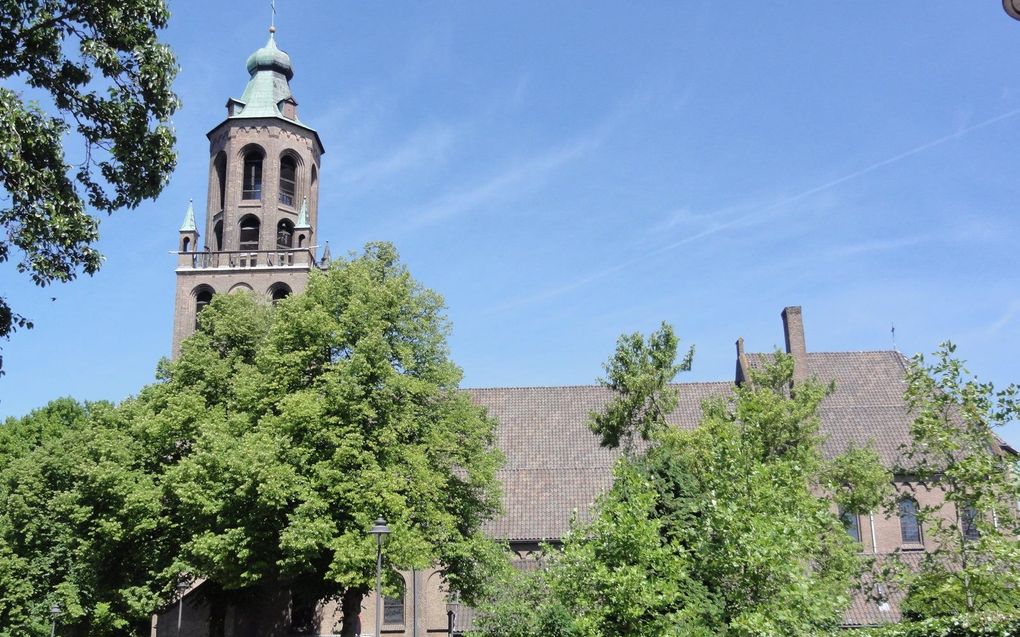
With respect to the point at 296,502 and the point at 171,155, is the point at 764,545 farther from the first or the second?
the point at 296,502

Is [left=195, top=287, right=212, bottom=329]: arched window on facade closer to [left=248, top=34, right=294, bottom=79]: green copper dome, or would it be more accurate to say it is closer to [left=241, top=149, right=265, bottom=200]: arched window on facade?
[left=241, top=149, right=265, bottom=200]: arched window on facade

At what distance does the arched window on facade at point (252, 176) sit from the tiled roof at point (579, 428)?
→ 14.6m

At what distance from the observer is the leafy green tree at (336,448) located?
2744 centimetres

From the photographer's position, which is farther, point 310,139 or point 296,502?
point 310,139

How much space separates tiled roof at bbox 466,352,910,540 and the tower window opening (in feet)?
47.8

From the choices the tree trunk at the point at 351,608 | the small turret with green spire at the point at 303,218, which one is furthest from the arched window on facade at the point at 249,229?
the tree trunk at the point at 351,608

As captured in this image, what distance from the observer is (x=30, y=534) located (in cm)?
3344

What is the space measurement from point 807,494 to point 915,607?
3.11 metres

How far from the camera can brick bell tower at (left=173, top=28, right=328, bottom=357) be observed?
4303 cm

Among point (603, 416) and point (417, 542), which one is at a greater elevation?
point (603, 416)

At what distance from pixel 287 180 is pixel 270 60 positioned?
7.02 metres

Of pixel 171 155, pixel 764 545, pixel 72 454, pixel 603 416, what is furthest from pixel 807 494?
pixel 72 454

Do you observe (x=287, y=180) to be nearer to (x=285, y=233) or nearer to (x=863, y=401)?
(x=285, y=233)

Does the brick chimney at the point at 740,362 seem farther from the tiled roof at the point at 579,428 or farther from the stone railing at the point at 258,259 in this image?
the stone railing at the point at 258,259
